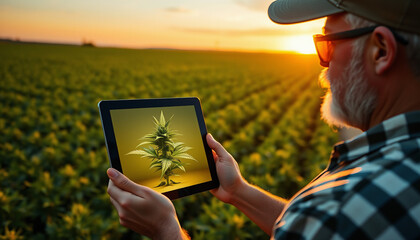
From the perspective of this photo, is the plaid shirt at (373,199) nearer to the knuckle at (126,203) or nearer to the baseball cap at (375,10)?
the baseball cap at (375,10)

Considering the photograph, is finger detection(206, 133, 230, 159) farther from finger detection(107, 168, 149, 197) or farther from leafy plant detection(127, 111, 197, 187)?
finger detection(107, 168, 149, 197)

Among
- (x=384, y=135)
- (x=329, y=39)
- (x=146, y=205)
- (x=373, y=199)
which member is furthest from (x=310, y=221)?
(x=146, y=205)

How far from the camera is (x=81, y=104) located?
29.8 feet

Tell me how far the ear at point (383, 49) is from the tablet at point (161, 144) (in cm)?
85

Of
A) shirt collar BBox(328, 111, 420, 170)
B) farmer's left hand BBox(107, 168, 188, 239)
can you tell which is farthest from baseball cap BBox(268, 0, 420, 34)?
farmer's left hand BBox(107, 168, 188, 239)

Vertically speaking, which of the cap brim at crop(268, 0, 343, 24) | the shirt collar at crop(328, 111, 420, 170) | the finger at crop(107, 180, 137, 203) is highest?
the cap brim at crop(268, 0, 343, 24)

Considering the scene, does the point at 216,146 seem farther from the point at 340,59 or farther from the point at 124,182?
the point at 340,59

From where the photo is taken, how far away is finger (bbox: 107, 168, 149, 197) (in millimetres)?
1307

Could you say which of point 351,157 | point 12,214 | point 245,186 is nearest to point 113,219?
point 12,214

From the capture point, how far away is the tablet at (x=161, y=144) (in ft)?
4.50

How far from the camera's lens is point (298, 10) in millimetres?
1177

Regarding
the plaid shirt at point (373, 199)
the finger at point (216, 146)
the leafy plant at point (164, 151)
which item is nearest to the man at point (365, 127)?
the plaid shirt at point (373, 199)

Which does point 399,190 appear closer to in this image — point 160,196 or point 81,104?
point 160,196

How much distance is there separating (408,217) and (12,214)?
3.37 m
